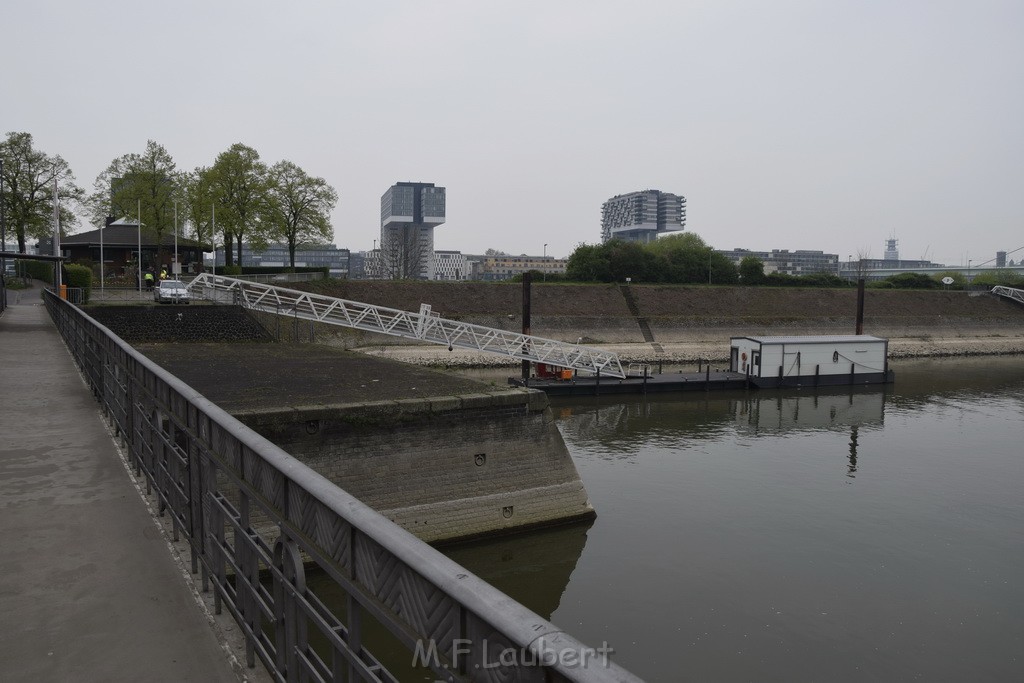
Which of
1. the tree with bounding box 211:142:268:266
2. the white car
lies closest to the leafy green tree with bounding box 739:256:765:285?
the tree with bounding box 211:142:268:266

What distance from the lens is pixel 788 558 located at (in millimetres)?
13047

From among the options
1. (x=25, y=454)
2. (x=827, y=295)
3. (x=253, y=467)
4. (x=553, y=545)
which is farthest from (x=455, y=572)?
(x=827, y=295)

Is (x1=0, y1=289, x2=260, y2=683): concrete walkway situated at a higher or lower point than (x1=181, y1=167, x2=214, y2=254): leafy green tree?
lower

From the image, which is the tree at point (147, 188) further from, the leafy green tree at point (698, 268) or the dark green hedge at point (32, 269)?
the leafy green tree at point (698, 268)

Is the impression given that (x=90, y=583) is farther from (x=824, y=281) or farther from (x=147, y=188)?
(x=824, y=281)

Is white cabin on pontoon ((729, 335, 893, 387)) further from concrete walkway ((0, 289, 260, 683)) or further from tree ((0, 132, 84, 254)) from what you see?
tree ((0, 132, 84, 254))

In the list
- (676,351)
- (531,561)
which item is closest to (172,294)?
(531,561)

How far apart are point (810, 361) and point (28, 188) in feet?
162

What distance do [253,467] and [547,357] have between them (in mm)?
29073

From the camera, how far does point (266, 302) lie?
103 feet

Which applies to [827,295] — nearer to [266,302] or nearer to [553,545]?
[266,302]

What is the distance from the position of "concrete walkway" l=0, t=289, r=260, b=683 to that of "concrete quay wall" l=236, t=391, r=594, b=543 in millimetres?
3936

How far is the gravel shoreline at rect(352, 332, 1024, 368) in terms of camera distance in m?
38.1

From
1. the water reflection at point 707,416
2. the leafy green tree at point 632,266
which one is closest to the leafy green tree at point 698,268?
the leafy green tree at point 632,266
